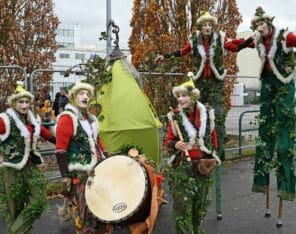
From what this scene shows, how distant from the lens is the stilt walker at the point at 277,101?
5539 millimetres

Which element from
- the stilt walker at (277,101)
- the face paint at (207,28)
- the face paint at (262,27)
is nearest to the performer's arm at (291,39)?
the stilt walker at (277,101)

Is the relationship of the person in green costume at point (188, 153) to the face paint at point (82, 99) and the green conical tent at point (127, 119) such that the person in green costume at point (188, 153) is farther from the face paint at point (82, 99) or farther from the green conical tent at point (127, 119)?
the face paint at point (82, 99)

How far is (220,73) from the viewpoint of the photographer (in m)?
5.88

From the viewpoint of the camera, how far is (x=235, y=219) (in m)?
5.93

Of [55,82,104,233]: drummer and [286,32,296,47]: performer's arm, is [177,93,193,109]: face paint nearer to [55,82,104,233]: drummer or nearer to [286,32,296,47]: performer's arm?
[55,82,104,233]: drummer

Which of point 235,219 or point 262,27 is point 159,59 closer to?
point 262,27

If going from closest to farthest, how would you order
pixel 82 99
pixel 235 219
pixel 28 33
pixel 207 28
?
pixel 82 99 → pixel 207 28 → pixel 235 219 → pixel 28 33

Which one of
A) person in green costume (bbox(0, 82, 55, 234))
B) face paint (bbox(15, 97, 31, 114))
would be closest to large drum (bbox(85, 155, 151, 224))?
person in green costume (bbox(0, 82, 55, 234))

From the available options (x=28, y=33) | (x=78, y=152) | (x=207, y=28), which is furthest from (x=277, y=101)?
(x=28, y=33)

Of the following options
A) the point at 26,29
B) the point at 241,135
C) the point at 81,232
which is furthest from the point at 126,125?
the point at 26,29

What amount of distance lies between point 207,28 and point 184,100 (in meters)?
1.49

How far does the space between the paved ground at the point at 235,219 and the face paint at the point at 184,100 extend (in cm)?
161

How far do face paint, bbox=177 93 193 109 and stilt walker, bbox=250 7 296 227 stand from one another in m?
1.43

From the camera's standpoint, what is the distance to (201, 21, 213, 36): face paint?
5.77 meters
